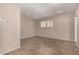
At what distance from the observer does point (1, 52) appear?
6.44ft

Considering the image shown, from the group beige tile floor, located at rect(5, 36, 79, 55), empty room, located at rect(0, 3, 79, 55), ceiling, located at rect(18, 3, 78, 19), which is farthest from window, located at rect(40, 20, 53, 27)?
beige tile floor, located at rect(5, 36, 79, 55)

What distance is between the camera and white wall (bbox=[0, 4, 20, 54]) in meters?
1.96

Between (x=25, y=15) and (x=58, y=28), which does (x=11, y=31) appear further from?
(x=58, y=28)

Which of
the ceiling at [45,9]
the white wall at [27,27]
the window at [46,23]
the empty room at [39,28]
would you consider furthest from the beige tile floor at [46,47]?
the ceiling at [45,9]

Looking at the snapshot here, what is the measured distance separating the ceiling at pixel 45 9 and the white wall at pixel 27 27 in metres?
0.09

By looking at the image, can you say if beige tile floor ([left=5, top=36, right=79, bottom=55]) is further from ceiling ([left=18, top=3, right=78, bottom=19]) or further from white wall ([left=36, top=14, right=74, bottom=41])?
ceiling ([left=18, top=3, right=78, bottom=19])

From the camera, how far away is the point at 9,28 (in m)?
2.00

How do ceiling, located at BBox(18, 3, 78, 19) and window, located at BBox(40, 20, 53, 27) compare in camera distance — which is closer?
ceiling, located at BBox(18, 3, 78, 19)

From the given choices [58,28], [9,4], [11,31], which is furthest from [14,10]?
[58,28]

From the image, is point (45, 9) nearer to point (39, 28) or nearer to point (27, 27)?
point (39, 28)

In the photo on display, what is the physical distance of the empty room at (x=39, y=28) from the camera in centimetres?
196

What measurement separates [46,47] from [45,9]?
0.74 metres

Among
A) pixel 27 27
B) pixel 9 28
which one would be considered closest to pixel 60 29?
pixel 27 27

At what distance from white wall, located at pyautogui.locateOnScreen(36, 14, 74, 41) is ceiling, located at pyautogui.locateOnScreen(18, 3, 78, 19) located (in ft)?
0.35
